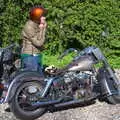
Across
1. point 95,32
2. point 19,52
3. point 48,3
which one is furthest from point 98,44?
point 19,52

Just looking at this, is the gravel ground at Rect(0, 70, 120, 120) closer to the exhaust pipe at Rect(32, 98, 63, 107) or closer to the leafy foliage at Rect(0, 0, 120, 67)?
the exhaust pipe at Rect(32, 98, 63, 107)

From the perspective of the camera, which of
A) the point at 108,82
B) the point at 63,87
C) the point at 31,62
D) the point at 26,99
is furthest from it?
the point at 31,62

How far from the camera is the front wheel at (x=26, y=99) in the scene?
26.1 ft

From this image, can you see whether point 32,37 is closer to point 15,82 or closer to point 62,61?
point 15,82

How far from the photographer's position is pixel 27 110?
319 inches

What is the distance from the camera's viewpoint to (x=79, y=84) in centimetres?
827

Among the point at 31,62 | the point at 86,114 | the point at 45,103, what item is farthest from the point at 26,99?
the point at 86,114

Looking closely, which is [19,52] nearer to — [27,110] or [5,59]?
[5,59]

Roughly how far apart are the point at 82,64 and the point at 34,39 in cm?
83

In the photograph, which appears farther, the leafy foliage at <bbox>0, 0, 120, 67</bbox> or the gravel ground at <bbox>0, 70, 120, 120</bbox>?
the leafy foliage at <bbox>0, 0, 120, 67</bbox>

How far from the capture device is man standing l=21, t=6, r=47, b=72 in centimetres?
834

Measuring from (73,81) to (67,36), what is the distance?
3.43 metres

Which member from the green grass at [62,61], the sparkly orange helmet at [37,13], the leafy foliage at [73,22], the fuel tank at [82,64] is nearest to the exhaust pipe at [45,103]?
the fuel tank at [82,64]

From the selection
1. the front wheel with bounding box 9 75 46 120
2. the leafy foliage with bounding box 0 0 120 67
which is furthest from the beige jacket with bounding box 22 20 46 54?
the leafy foliage with bounding box 0 0 120 67
